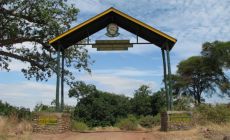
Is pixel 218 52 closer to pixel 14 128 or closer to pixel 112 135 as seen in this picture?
pixel 112 135

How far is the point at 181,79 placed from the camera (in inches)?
1961

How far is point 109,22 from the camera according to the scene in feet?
68.1

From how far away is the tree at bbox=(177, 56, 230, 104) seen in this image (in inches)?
1864

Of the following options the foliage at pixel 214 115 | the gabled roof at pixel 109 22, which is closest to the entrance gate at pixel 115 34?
the gabled roof at pixel 109 22

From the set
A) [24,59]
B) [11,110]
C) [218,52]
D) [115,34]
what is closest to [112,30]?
[115,34]

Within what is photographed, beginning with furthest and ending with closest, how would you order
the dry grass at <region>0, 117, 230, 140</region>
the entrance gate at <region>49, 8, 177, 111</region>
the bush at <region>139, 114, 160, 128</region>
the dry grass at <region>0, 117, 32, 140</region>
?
the bush at <region>139, 114, 160, 128</region> < the entrance gate at <region>49, 8, 177, 111</region> < the dry grass at <region>0, 117, 32, 140</region> < the dry grass at <region>0, 117, 230, 140</region>

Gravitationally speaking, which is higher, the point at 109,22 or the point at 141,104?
the point at 109,22

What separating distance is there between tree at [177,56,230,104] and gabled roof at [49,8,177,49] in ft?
92.5

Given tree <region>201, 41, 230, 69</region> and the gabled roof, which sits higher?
tree <region>201, 41, 230, 69</region>

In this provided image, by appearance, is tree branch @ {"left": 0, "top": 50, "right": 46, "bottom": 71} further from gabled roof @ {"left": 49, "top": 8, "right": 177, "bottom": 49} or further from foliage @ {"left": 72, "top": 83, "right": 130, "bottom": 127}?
foliage @ {"left": 72, "top": 83, "right": 130, "bottom": 127}

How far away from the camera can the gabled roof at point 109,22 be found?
19.2 meters

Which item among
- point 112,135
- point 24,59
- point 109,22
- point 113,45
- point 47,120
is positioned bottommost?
point 112,135

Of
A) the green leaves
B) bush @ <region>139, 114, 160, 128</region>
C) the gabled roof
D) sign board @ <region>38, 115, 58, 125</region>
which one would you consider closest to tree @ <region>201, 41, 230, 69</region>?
the green leaves

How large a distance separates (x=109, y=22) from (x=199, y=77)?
30237mm
